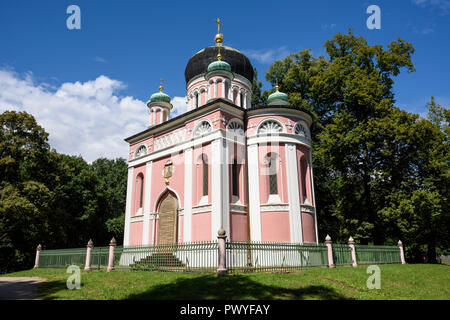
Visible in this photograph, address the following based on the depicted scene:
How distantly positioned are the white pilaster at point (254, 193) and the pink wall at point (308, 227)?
242cm

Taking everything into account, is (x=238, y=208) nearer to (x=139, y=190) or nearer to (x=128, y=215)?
(x=139, y=190)

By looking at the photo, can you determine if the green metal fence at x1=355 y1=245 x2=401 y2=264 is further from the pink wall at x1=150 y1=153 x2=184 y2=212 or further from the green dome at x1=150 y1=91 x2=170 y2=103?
the green dome at x1=150 y1=91 x2=170 y2=103

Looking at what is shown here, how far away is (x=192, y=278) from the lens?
10.2 meters

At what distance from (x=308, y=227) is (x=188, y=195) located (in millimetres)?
6498

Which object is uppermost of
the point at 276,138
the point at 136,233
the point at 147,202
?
the point at 276,138

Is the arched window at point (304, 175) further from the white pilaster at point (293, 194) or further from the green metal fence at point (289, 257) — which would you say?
the green metal fence at point (289, 257)

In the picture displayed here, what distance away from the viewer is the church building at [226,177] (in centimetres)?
1634

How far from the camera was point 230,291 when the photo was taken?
816cm

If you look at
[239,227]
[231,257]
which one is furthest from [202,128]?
[231,257]

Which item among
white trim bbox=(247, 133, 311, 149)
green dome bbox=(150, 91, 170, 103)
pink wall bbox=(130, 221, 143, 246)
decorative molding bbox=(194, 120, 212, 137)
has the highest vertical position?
green dome bbox=(150, 91, 170, 103)

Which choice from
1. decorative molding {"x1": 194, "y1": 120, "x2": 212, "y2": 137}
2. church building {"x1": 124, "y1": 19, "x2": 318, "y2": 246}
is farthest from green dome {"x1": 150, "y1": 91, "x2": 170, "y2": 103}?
decorative molding {"x1": 194, "y1": 120, "x2": 212, "y2": 137}

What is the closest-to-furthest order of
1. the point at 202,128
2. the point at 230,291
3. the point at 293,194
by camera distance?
1. the point at 230,291
2. the point at 293,194
3. the point at 202,128

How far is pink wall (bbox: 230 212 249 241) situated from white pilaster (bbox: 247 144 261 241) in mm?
325

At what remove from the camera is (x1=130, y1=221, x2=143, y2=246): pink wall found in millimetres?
19891
